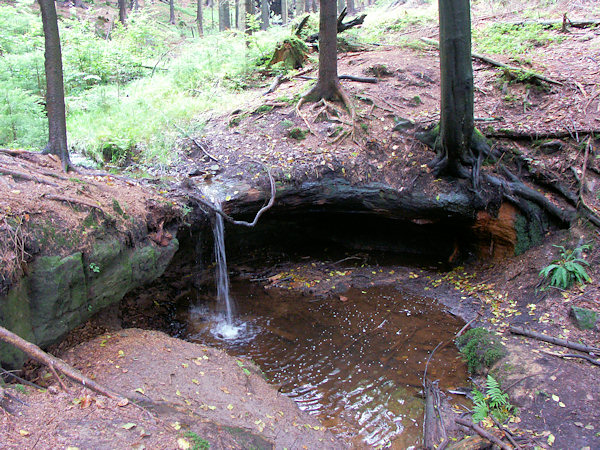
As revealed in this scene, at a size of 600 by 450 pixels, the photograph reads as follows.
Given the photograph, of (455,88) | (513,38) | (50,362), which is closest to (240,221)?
(50,362)

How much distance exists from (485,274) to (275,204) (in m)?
4.67

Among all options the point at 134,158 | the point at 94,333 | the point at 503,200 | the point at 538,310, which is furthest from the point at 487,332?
the point at 134,158

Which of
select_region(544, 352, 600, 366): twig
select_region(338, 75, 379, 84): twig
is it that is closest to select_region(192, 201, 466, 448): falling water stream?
select_region(544, 352, 600, 366): twig

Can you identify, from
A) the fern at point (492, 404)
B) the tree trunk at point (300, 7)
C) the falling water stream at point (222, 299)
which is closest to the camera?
the fern at point (492, 404)

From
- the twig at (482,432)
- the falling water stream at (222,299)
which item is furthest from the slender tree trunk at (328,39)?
the twig at (482,432)

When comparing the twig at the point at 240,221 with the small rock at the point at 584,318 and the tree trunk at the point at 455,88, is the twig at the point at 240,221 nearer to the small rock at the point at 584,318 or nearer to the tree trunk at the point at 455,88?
the tree trunk at the point at 455,88

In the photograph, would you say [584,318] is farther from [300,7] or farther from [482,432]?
[300,7]

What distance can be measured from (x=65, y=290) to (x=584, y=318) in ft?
23.2

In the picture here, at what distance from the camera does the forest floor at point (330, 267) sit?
12.3 feet

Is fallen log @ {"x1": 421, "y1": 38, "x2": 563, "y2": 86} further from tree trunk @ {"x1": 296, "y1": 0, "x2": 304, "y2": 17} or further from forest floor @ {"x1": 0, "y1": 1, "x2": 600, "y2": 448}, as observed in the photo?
tree trunk @ {"x1": 296, "y1": 0, "x2": 304, "y2": 17}

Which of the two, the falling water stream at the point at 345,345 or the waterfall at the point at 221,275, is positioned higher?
the waterfall at the point at 221,275

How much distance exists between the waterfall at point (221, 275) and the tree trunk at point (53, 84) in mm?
2729

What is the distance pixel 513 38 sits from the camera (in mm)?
12094

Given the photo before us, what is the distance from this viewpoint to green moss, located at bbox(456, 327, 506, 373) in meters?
5.78
